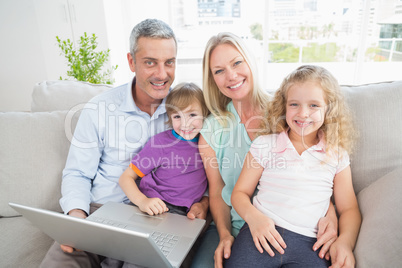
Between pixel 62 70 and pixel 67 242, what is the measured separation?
122 inches

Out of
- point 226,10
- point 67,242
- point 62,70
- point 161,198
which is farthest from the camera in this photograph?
point 226,10

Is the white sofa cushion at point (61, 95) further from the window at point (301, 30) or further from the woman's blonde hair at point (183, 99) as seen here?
the window at point (301, 30)

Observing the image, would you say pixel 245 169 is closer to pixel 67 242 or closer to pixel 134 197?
pixel 134 197

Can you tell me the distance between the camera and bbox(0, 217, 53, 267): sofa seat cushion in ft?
3.73

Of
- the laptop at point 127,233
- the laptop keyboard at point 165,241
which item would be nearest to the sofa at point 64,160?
the laptop at point 127,233

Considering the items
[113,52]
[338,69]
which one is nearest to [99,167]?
[113,52]

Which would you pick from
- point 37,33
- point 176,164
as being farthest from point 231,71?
point 37,33

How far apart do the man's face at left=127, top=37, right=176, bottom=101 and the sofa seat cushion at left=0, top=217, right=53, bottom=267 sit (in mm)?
839

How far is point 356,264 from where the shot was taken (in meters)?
0.86

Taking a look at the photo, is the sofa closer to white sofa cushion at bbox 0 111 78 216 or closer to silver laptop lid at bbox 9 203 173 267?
white sofa cushion at bbox 0 111 78 216

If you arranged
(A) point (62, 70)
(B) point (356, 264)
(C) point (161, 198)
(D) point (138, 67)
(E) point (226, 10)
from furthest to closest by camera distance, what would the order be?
(E) point (226, 10), (A) point (62, 70), (D) point (138, 67), (C) point (161, 198), (B) point (356, 264)

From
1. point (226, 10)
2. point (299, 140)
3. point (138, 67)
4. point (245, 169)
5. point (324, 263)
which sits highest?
point (226, 10)

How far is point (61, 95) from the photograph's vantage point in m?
1.59

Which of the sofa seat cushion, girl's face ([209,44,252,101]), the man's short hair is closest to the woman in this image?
girl's face ([209,44,252,101])
